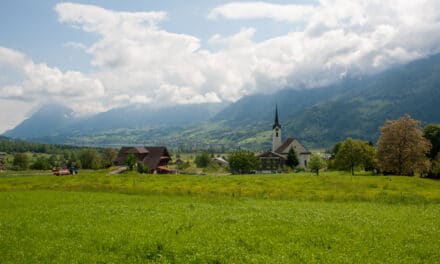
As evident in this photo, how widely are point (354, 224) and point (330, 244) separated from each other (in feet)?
19.1

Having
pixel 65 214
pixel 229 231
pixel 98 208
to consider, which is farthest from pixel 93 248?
pixel 98 208

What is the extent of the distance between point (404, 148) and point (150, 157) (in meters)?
82.7

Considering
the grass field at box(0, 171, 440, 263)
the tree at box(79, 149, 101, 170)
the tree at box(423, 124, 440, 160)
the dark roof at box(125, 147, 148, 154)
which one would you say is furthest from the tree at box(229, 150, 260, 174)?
the grass field at box(0, 171, 440, 263)

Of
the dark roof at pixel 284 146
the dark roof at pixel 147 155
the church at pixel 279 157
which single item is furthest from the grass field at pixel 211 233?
the dark roof at pixel 284 146

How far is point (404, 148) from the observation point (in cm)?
8425

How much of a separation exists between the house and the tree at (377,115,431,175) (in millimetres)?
71323

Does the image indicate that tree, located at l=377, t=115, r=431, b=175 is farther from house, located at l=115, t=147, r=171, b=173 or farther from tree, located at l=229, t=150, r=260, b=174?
house, located at l=115, t=147, r=171, b=173

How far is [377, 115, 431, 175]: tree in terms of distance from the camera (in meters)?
83.4

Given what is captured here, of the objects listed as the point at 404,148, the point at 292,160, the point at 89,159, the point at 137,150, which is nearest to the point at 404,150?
the point at 404,148

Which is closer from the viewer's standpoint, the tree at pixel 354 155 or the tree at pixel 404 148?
the tree at pixel 404 148

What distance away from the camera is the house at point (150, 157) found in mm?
127037

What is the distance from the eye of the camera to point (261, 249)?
19.9 metres

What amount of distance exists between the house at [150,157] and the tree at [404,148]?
71.3 metres

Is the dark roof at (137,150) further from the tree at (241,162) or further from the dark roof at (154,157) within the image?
the tree at (241,162)
